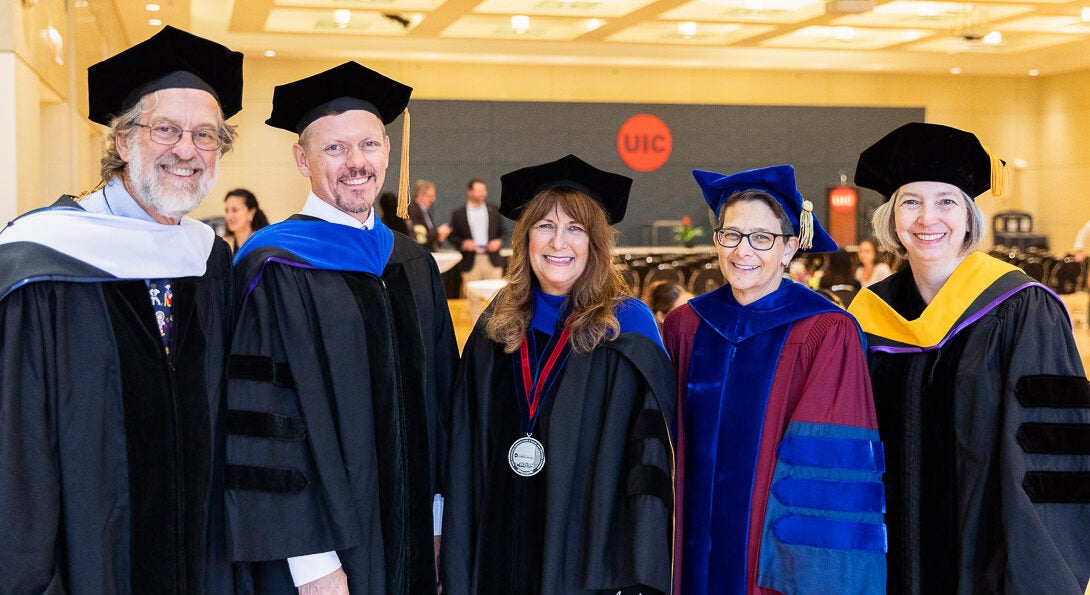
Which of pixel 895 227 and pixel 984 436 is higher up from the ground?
pixel 895 227

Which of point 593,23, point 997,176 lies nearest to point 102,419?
point 997,176

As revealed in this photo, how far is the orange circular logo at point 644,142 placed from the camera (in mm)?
17062

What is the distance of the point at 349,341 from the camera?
8.05 ft

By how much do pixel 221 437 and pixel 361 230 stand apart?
60cm

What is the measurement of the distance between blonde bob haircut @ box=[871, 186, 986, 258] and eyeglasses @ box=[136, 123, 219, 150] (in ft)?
5.53

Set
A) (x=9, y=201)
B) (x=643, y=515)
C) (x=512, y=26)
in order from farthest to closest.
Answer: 1. (x=512, y=26)
2. (x=9, y=201)
3. (x=643, y=515)

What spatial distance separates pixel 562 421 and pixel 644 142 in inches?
593

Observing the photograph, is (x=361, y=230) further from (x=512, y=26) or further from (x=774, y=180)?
(x=512, y=26)

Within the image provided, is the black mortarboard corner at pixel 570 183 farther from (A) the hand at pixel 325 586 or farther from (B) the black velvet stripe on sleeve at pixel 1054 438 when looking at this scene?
(B) the black velvet stripe on sleeve at pixel 1054 438

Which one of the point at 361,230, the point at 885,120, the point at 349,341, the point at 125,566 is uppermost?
the point at 885,120

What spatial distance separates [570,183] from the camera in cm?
262

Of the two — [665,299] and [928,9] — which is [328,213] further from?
[928,9]

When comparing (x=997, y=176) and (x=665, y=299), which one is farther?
(x=665, y=299)

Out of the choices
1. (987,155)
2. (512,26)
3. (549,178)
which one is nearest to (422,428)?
(549,178)
